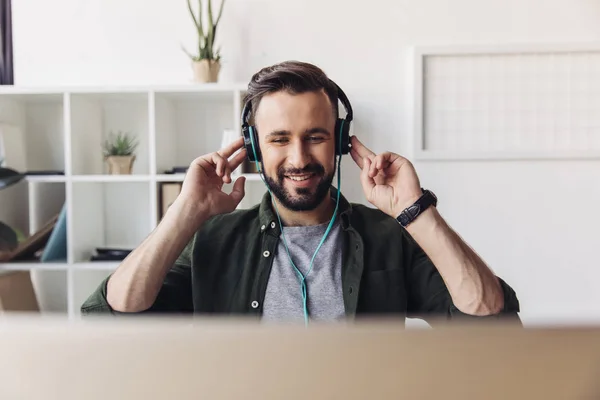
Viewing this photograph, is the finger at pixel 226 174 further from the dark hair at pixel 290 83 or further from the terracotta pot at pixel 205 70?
the terracotta pot at pixel 205 70

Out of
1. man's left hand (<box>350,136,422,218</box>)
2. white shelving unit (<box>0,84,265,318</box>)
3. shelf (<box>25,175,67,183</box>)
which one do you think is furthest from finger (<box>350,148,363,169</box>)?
shelf (<box>25,175,67,183</box>)

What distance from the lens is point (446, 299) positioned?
0.80 metres

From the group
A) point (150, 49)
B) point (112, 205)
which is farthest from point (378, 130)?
point (112, 205)

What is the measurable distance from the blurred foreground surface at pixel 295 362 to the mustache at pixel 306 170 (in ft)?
2.33

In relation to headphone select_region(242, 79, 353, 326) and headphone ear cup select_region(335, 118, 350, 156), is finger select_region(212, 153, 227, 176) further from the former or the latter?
headphone ear cup select_region(335, 118, 350, 156)

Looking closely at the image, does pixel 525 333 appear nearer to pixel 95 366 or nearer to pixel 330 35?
pixel 95 366

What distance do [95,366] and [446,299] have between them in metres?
0.70

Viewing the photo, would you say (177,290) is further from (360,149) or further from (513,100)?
(513,100)

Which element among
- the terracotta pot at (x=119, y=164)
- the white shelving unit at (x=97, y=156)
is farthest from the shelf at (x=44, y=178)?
the terracotta pot at (x=119, y=164)

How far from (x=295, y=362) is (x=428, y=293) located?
72 centimetres

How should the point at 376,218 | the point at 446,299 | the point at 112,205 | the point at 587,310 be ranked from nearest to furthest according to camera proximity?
the point at 446,299 < the point at 376,218 < the point at 587,310 < the point at 112,205

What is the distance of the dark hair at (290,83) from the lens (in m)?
0.88

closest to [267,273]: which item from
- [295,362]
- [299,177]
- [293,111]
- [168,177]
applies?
[299,177]

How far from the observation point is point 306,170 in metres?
0.88
